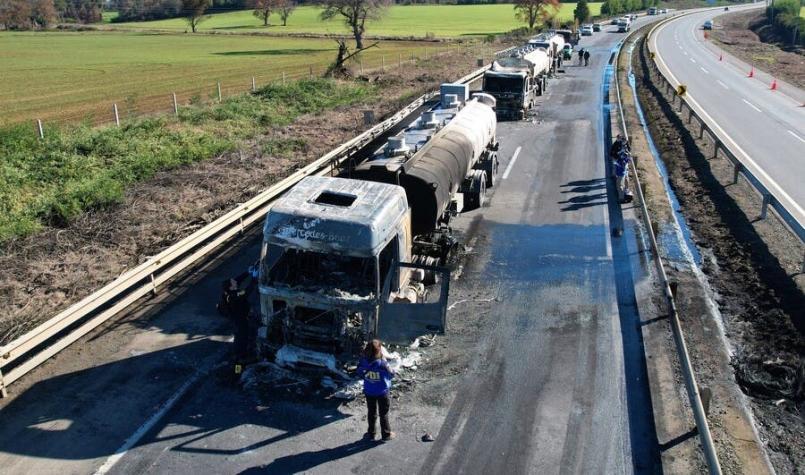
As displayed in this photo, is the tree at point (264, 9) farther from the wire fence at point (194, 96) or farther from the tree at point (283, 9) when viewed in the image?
the wire fence at point (194, 96)

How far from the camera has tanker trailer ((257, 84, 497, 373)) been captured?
10875 millimetres

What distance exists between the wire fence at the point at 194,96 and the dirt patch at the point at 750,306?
21944 mm

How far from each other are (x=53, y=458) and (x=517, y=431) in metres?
6.39

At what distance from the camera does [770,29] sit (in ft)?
319

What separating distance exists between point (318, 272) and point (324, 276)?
6.3 inches

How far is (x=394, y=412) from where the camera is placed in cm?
1044

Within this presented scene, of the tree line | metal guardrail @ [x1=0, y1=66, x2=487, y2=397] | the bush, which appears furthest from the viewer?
the tree line

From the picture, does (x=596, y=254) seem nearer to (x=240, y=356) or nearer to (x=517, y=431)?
(x=517, y=431)

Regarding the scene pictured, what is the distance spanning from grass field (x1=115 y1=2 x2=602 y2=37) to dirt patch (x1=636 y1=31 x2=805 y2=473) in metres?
75.1

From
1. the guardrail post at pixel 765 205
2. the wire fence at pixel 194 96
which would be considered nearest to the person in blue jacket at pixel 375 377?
the guardrail post at pixel 765 205

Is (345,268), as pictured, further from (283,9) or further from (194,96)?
(283,9)

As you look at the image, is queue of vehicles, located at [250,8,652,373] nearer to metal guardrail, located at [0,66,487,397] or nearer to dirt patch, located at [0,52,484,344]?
metal guardrail, located at [0,66,487,397]

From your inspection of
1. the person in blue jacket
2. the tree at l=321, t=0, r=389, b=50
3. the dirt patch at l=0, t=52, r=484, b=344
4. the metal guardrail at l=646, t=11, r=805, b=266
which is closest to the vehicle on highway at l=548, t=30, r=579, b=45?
the metal guardrail at l=646, t=11, r=805, b=266

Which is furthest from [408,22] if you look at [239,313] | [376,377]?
[376,377]
